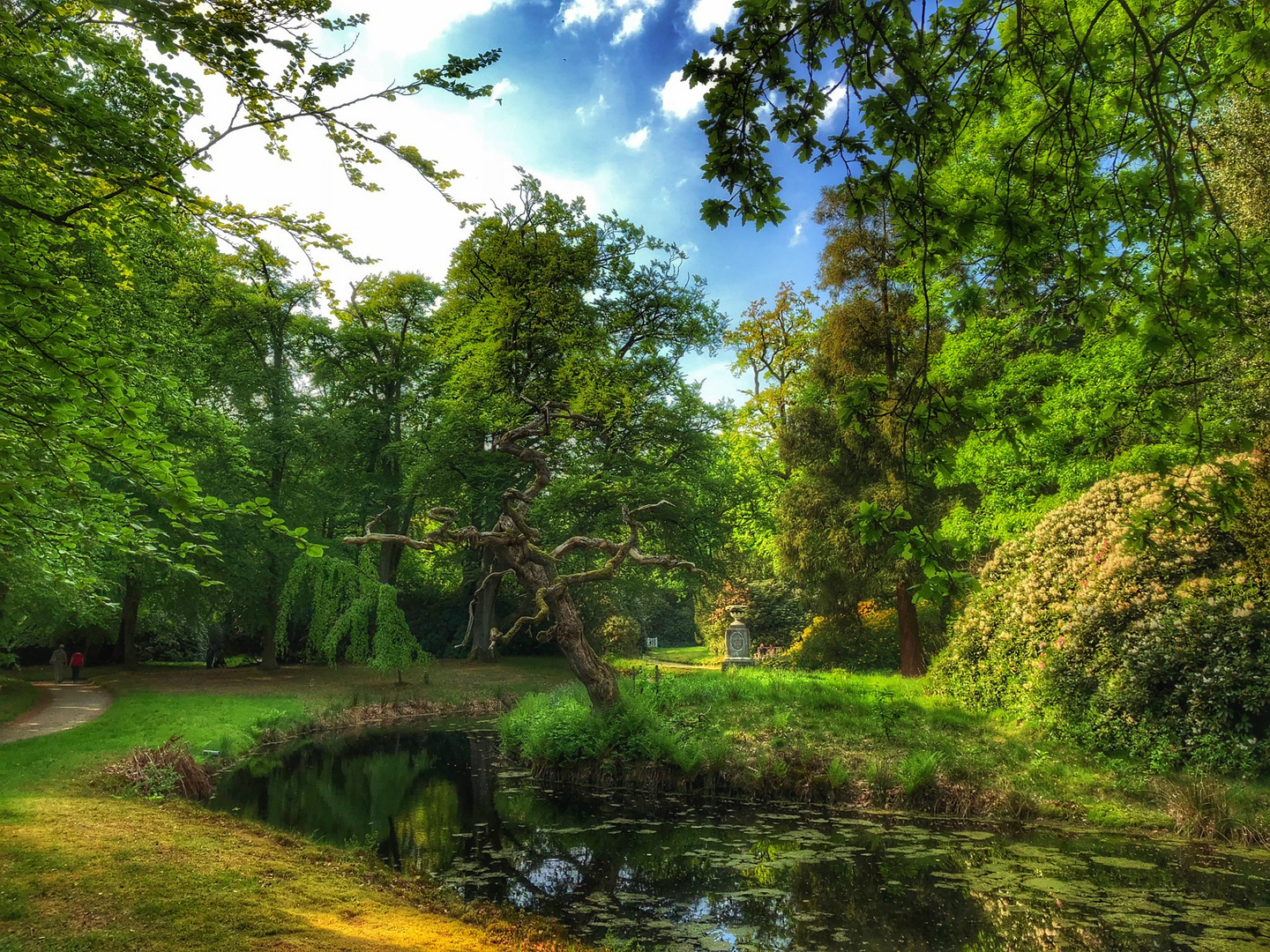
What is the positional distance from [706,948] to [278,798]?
822 cm

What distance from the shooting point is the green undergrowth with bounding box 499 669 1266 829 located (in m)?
9.47

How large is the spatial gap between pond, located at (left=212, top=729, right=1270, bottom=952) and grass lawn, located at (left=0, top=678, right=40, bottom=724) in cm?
806

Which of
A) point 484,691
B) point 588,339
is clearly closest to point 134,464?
point 588,339

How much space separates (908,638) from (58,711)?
2109 cm

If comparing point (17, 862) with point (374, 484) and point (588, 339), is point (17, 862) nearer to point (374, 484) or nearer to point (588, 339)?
point (588, 339)

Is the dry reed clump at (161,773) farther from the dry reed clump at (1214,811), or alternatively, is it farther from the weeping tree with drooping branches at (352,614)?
the dry reed clump at (1214,811)

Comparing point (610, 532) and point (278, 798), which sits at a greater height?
point (610, 532)

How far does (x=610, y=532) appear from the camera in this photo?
24.5m

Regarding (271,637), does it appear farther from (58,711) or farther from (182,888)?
(182,888)

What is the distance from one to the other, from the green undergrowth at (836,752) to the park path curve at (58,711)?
887 cm

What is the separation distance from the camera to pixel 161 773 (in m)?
10.4

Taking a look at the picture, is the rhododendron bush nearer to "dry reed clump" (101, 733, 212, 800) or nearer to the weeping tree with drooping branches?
"dry reed clump" (101, 733, 212, 800)

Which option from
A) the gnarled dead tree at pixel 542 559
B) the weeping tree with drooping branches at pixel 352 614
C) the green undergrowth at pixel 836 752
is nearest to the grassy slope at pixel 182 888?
the green undergrowth at pixel 836 752

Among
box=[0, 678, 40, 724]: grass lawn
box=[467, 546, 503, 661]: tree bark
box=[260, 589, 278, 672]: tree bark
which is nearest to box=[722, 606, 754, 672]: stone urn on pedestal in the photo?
box=[467, 546, 503, 661]: tree bark
